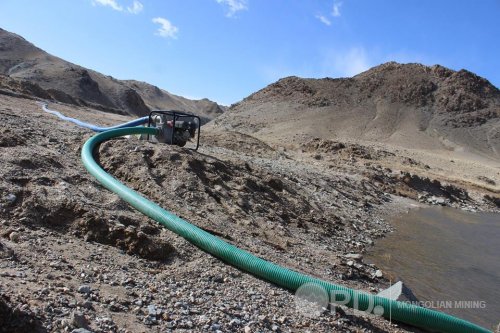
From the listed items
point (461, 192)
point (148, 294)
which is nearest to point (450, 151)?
point (461, 192)

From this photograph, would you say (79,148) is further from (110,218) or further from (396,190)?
(396,190)

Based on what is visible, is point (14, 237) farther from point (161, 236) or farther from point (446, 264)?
point (446, 264)

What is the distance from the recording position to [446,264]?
37.2 feet

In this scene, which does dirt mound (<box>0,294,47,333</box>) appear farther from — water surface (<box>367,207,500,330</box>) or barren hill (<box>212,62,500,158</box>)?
barren hill (<box>212,62,500,158</box>)

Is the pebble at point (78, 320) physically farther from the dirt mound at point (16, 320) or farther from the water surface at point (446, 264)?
the water surface at point (446, 264)

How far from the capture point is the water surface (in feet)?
27.4

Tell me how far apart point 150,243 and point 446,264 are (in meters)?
8.11

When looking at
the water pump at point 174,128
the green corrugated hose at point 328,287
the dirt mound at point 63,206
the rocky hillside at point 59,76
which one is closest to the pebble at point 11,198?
the dirt mound at point 63,206

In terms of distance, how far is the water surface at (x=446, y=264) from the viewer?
8359mm

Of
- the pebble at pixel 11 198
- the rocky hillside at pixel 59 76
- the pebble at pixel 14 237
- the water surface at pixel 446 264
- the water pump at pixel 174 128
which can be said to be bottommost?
the water surface at pixel 446 264

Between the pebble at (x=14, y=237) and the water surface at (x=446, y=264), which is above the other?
the pebble at (x=14, y=237)

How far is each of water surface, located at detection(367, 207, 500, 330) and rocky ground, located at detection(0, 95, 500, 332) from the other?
2.73 feet

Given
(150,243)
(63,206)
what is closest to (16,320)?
(150,243)

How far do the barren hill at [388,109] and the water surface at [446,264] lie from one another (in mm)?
40277
